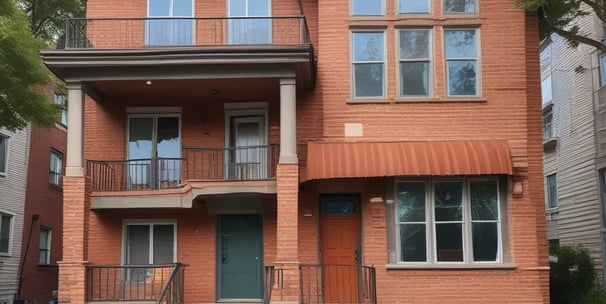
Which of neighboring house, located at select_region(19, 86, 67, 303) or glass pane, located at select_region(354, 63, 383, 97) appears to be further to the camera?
neighboring house, located at select_region(19, 86, 67, 303)

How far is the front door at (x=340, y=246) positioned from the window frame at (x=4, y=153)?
39.9 ft

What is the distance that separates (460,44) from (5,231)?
15921 mm

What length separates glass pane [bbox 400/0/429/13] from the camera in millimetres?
15336

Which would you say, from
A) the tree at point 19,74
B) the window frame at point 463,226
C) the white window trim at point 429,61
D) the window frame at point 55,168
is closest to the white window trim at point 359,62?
the white window trim at point 429,61

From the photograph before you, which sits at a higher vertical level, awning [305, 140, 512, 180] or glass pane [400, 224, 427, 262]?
awning [305, 140, 512, 180]

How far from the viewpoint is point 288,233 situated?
1352 centimetres

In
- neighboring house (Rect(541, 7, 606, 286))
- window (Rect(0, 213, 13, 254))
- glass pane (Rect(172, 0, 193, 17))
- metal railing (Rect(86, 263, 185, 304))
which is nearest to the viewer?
metal railing (Rect(86, 263, 185, 304))

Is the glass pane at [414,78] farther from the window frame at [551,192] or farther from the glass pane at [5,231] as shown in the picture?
the glass pane at [5,231]

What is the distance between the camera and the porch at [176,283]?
1390cm

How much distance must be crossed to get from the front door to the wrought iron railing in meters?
1.77

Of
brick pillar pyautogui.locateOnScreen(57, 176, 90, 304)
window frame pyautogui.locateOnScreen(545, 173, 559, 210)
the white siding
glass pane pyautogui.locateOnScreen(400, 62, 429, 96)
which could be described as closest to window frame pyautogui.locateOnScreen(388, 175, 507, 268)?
glass pane pyautogui.locateOnScreen(400, 62, 429, 96)

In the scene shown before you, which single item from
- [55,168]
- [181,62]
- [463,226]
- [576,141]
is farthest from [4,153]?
[576,141]

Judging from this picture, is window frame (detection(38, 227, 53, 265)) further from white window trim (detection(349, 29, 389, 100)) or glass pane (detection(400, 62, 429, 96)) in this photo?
glass pane (detection(400, 62, 429, 96))

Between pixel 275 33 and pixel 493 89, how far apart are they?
208 inches
